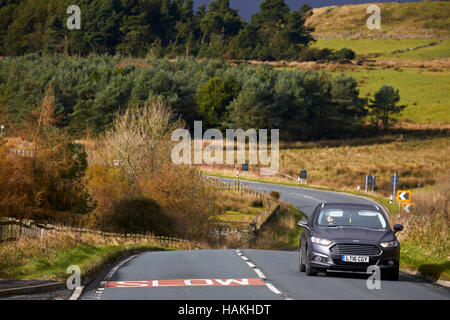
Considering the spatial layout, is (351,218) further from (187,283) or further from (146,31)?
(146,31)

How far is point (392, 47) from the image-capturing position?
182 m

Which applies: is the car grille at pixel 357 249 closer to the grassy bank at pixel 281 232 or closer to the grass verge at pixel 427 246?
the grass verge at pixel 427 246

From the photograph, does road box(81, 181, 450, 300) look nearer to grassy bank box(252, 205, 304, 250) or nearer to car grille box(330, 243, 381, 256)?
car grille box(330, 243, 381, 256)

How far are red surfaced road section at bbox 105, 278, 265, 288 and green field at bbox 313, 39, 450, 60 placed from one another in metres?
156

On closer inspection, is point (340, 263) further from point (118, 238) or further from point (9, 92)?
point (9, 92)

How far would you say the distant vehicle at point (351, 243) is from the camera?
50.5 feet

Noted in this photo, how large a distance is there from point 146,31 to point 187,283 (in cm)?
16015

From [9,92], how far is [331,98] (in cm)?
4896

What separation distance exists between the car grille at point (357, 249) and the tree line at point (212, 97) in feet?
260

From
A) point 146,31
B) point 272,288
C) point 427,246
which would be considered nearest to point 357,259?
point 272,288

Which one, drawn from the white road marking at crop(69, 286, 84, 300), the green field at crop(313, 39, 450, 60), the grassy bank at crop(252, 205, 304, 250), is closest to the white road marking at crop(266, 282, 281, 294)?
the white road marking at crop(69, 286, 84, 300)

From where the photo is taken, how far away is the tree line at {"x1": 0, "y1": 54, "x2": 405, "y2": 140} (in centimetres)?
9819

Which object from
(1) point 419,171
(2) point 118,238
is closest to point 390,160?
(1) point 419,171

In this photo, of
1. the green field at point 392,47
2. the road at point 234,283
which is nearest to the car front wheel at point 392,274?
the road at point 234,283
